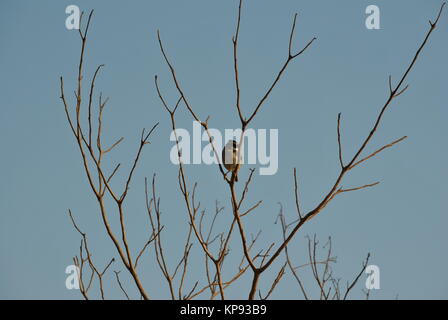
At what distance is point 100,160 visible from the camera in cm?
220

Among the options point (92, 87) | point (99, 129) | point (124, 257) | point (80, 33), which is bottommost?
point (124, 257)

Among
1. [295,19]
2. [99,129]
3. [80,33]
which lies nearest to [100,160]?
[99,129]

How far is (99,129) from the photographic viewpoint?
89.7 inches

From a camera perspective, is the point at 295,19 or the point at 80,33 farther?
the point at 80,33

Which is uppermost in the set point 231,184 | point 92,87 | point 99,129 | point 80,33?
point 80,33
